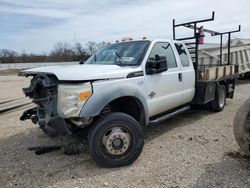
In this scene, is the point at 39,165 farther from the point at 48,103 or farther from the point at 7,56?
the point at 7,56

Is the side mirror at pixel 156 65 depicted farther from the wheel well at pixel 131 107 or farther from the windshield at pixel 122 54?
the wheel well at pixel 131 107

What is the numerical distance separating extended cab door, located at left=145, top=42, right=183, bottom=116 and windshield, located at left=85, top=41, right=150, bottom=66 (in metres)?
0.19

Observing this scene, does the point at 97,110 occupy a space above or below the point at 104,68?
below

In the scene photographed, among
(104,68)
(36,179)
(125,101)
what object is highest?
(104,68)

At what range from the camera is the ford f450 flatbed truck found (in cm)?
410

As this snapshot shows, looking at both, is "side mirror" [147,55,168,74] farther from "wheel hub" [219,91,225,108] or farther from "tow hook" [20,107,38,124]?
"wheel hub" [219,91,225,108]

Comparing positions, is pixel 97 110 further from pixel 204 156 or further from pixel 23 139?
pixel 23 139

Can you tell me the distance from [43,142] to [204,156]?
2965 mm

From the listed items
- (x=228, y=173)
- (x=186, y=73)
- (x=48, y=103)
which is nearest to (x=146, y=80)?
(x=186, y=73)

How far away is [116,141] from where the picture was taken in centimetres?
428

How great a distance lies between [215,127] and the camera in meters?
6.30

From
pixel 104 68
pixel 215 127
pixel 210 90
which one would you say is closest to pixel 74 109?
pixel 104 68

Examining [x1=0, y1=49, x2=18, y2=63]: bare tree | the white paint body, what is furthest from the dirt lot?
[x1=0, y1=49, x2=18, y2=63]: bare tree

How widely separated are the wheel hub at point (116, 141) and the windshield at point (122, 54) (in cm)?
129
